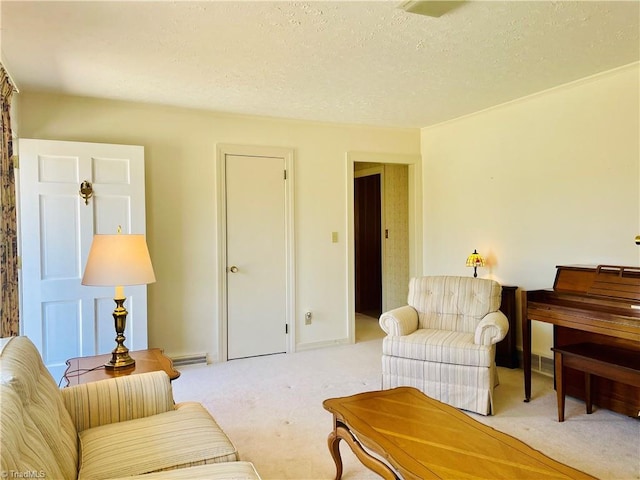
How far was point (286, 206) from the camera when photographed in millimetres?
4449

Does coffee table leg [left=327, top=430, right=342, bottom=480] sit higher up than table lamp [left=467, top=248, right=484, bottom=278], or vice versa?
table lamp [left=467, top=248, right=484, bottom=278]

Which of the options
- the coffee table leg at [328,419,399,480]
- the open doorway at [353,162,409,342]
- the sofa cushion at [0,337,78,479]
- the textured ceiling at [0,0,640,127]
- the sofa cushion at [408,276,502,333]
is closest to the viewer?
the sofa cushion at [0,337,78,479]

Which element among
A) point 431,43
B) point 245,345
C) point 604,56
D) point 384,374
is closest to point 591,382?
point 384,374

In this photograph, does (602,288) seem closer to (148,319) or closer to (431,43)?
(431,43)

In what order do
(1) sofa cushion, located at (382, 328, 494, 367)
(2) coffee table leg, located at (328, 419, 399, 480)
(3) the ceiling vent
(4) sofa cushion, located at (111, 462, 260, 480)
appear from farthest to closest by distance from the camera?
(1) sofa cushion, located at (382, 328, 494, 367), (3) the ceiling vent, (2) coffee table leg, located at (328, 419, 399, 480), (4) sofa cushion, located at (111, 462, 260, 480)

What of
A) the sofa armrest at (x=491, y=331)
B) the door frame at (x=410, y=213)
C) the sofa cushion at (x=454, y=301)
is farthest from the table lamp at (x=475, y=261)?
the sofa armrest at (x=491, y=331)

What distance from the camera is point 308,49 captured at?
2639 mm

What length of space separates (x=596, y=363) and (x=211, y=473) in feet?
7.64

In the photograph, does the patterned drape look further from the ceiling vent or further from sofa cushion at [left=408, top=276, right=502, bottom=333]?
sofa cushion at [left=408, top=276, right=502, bottom=333]

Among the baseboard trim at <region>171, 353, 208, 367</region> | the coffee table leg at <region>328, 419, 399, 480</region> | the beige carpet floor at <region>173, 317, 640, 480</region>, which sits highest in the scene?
the coffee table leg at <region>328, 419, 399, 480</region>

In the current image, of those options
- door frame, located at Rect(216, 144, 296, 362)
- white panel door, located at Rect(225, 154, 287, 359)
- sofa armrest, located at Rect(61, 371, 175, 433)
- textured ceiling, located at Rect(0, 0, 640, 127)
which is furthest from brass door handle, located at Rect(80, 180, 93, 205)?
sofa armrest, located at Rect(61, 371, 175, 433)

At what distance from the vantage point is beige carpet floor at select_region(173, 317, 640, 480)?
2318 millimetres

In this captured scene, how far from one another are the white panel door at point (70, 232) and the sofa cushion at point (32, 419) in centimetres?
184

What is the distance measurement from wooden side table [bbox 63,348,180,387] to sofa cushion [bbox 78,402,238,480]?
0.36 m
